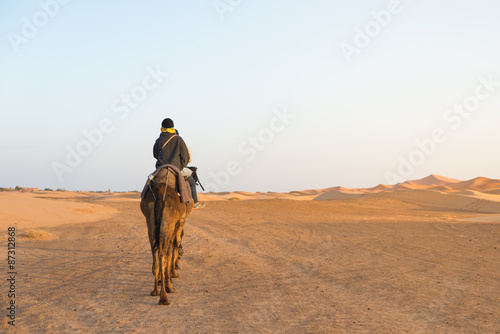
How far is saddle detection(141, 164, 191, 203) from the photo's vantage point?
27.9 feet

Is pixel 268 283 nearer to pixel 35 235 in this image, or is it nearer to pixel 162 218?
pixel 162 218

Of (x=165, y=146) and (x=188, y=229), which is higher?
(x=165, y=146)

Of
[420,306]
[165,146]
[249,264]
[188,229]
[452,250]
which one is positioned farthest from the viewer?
[188,229]

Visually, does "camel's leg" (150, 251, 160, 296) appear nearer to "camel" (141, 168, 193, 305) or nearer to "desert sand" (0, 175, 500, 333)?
"camel" (141, 168, 193, 305)

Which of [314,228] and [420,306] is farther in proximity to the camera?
[314,228]

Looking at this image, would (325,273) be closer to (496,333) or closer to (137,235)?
(496,333)

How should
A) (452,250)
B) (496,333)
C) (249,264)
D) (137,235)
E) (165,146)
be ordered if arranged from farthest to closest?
(137,235)
(452,250)
(249,264)
(165,146)
(496,333)

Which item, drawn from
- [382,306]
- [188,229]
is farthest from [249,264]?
[188,229]

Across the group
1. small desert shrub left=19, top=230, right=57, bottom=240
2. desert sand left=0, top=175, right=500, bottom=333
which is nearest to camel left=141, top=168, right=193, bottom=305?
desert sand left=0, top=175, right=500, bottom=333

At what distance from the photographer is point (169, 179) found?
8578mm

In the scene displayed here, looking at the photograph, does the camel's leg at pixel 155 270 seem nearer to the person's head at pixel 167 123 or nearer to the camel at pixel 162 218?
the camel at pixel 162 218

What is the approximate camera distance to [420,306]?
7.31 m

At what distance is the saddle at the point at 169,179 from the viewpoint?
8508 millimetres

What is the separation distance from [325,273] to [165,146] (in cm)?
450
